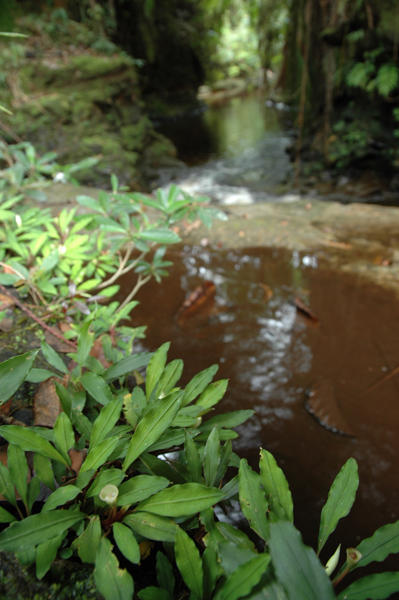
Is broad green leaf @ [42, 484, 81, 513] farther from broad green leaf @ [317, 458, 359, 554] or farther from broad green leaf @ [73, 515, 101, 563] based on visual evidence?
broad green leaf @ [317, 458, 359, 554]

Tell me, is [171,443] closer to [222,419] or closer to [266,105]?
[222,419]

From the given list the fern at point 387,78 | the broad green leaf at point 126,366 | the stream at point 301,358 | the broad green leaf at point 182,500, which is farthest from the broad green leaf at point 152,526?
the fern at point 387,78

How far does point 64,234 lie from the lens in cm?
178

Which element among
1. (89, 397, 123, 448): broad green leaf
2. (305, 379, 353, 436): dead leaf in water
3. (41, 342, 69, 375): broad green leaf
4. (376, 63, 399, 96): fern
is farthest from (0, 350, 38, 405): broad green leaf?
(376, 63, 399, 96): fern

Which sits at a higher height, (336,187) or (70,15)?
(70,15)

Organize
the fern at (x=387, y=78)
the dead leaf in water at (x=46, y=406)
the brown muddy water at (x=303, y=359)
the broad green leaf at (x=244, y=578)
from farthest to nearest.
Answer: the fern at (x=387, y=78) → the brown muddy water at (x=303, y=359) → the dead leaf in water at (x=46, y=406) → the broad green leaf at (x=244, y=578)

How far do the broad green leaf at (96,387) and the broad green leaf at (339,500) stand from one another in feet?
2.02

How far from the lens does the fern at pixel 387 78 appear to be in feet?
18.9

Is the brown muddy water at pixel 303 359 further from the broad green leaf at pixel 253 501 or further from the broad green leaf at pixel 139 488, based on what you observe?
the broad green leaf at pixel 139 488

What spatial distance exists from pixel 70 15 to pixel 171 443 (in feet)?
38.3

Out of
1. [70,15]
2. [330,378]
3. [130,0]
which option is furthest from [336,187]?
[130,0]

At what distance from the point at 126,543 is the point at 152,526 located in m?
0.06

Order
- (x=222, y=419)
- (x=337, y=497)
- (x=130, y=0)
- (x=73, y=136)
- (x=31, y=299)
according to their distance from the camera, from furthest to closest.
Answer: (x=130, y=0) < (x=73, y=136) < (x=31, y=299) < (x=222, y=419) < (x=337, y=497)

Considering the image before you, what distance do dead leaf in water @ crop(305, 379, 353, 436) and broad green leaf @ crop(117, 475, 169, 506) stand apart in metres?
1.26
